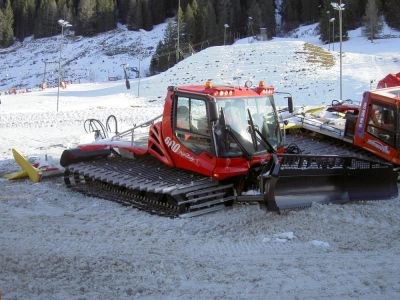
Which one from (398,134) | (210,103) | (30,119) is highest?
(210,103)

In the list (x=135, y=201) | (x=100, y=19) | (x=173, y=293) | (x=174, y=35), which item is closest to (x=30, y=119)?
(x=135, y=201)

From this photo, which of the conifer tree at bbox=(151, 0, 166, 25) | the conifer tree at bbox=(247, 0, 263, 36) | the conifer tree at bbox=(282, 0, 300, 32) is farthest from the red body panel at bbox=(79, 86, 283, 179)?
the conifer tree at bbox=(151, 0, 166, 25)

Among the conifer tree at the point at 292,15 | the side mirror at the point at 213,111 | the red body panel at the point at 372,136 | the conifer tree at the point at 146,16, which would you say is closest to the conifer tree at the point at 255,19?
the conifer tree at the point at 292,15

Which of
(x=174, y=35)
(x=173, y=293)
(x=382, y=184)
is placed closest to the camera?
(x=173, y=293)

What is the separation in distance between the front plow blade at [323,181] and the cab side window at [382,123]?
115cm

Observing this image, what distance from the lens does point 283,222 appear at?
272 inches

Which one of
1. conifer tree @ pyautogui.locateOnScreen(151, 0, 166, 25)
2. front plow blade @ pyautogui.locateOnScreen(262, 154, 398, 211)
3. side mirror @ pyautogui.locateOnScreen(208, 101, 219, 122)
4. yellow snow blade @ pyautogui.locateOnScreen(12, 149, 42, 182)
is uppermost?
conifer tree @ pyautogui.locateOnScreen(151, 0, 166, 25)

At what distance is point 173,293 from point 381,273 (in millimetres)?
1977

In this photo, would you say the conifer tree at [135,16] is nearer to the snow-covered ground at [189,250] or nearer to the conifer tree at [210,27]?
the conifer tree at [210,27]

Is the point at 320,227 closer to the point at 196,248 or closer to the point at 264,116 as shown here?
the point at 196,248

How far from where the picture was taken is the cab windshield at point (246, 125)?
25.3 feet

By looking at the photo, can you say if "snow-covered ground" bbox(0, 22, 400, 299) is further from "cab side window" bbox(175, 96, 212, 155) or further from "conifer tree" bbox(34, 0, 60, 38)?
"conifer tree" bbox(34, 0, 60, 38)

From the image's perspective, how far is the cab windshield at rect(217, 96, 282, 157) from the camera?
7719 millimetres

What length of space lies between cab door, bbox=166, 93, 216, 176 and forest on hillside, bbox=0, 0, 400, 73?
43075 mm
